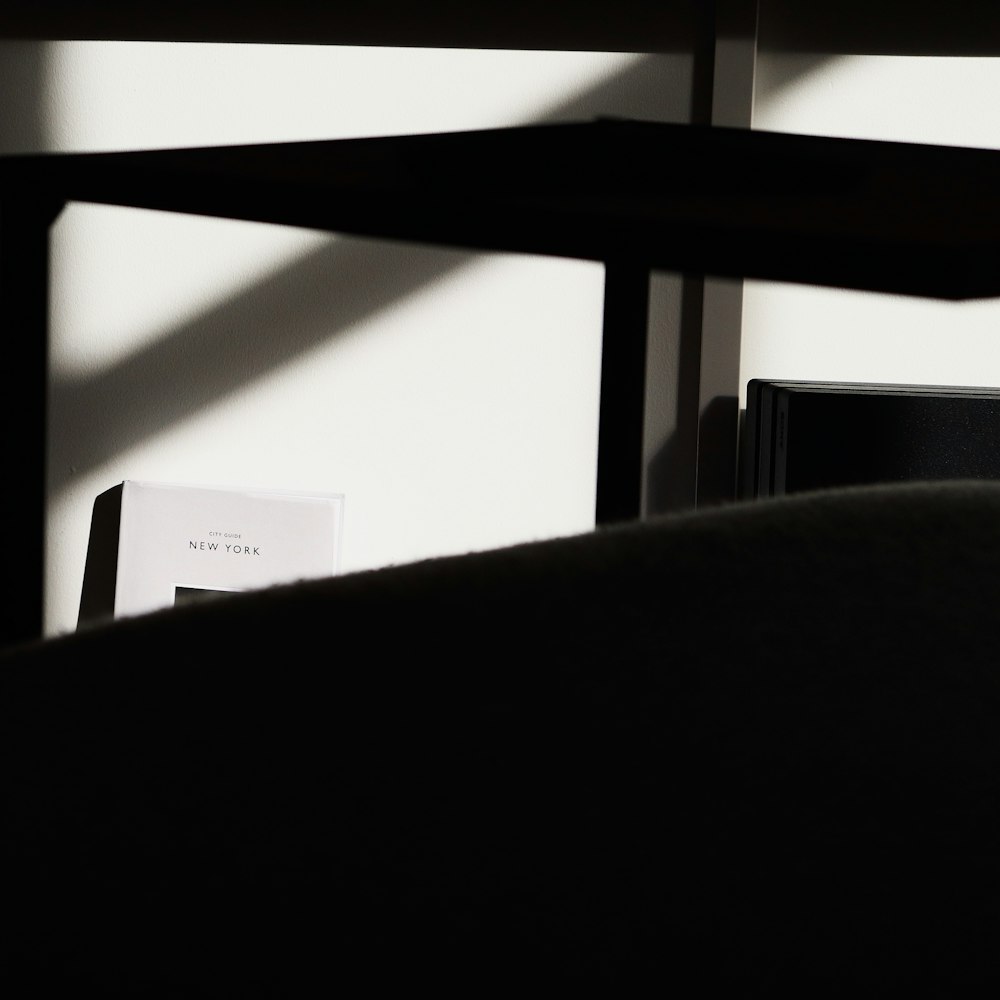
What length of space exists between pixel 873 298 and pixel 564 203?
1.62 metres

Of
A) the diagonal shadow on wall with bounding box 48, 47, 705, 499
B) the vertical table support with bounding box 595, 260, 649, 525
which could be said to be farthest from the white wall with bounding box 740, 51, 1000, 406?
the vertical table support with bounding box 595, 260, 649, 525

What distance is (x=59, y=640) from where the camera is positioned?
0.91 feet

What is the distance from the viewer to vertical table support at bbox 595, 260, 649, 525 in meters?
0.79

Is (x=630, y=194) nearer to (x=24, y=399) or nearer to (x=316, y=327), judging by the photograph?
(x=24, y=399)

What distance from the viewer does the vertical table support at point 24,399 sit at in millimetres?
562

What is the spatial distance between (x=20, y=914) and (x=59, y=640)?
6 centimetres

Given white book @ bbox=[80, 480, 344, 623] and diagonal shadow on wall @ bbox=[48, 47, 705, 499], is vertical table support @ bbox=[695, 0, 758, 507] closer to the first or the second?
diagonal shadow on wall @ bbox=[48, 47, 705, 499]

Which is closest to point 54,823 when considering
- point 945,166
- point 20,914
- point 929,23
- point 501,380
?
point 20,914

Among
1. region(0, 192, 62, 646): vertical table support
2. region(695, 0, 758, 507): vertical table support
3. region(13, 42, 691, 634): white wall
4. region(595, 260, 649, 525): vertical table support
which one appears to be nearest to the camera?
region(0, 192, 62, 646): vertical table support

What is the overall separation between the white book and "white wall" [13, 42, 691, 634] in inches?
4.1

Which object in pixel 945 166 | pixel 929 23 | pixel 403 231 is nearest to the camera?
pixel 403 231

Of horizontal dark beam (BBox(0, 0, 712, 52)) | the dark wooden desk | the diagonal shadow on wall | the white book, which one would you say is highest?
horizontal dark beam (BBox(0, 0, 712, 52))

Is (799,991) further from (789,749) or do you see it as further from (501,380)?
(501,380)

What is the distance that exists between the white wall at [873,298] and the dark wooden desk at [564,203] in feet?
4.33
